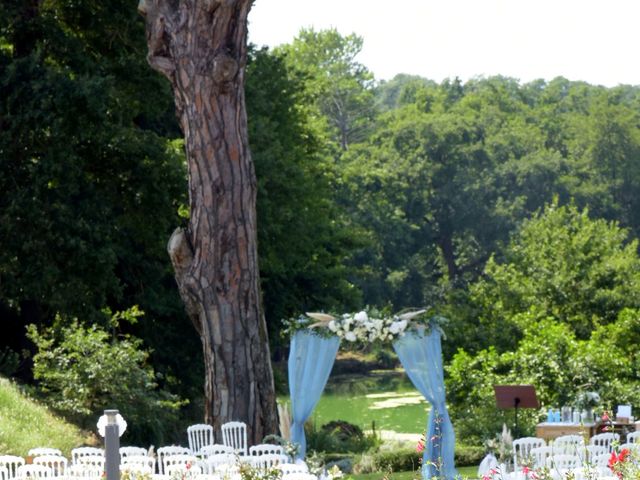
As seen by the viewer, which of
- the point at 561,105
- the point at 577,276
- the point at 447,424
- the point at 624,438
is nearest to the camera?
the point at 447,424

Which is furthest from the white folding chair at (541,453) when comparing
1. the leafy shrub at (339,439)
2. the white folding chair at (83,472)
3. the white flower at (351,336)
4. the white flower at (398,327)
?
the leafy shrub at (339,439)

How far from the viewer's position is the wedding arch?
40.5ft

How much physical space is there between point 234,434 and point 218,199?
242 cm

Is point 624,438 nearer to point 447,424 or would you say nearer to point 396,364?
point 447,424

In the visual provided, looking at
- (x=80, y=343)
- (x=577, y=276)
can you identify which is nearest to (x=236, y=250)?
(x=80, y=343)

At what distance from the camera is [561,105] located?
6288 cm

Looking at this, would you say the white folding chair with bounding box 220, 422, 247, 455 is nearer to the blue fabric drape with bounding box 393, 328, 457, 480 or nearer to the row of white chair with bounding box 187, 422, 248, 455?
the row of white chair with bounding box 187, 422, 248, 455

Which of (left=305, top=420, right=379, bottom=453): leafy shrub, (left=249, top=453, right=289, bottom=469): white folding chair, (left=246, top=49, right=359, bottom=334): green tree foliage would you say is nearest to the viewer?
(left=249, top=453, right=289, bottom=469): white folding chair

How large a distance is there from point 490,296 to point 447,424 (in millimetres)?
12541

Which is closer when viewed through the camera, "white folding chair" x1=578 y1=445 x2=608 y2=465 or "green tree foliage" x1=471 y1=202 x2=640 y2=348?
"white folding chair" x1=578 y1=445 x2=608 y2=465

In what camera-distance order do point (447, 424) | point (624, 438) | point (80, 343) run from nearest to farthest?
point (447, 424)
point (624, 438)
point (80, 343)

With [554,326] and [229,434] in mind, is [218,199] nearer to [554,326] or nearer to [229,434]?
[229,434]

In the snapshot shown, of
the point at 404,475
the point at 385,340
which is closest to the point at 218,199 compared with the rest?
the point at 385,340

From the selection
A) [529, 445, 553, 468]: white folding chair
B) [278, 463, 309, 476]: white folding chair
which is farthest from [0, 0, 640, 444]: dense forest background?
[278, 463, 309, 476]: white folding chair
